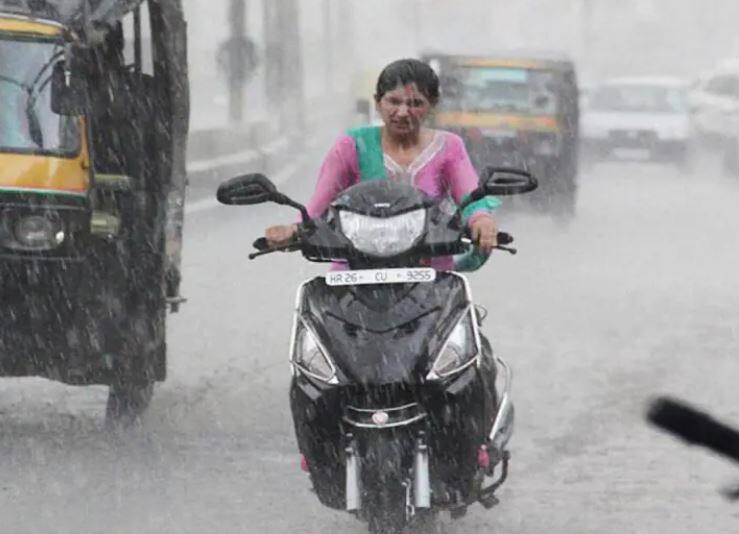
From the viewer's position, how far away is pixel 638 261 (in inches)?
763

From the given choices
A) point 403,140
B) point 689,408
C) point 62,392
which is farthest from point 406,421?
point 62,392

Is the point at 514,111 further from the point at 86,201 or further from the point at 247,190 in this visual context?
the point at 247,190

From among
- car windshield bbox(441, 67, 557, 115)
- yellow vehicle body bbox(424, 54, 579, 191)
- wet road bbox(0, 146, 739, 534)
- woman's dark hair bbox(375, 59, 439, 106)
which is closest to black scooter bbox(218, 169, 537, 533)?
woman's dark hair bbox(375, 59, 439, 106)

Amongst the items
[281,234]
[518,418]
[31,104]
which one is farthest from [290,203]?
[518,418]

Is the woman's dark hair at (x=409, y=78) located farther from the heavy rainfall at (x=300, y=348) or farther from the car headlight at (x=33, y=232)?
the car headlight at (x=33, y=232)

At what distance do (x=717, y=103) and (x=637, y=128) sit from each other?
3.30 meters

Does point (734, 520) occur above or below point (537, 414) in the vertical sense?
above

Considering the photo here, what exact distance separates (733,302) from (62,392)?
22.7 ft

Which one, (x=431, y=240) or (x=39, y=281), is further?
(x=39, y=281)

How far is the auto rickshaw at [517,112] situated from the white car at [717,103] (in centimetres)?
1400

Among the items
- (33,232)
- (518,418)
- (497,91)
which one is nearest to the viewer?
(33,232)

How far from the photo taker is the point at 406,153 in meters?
6.25

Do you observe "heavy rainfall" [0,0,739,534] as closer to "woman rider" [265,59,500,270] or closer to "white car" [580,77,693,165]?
"woman rider" [265,59,500,270]

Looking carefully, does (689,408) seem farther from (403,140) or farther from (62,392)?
(62,392)
